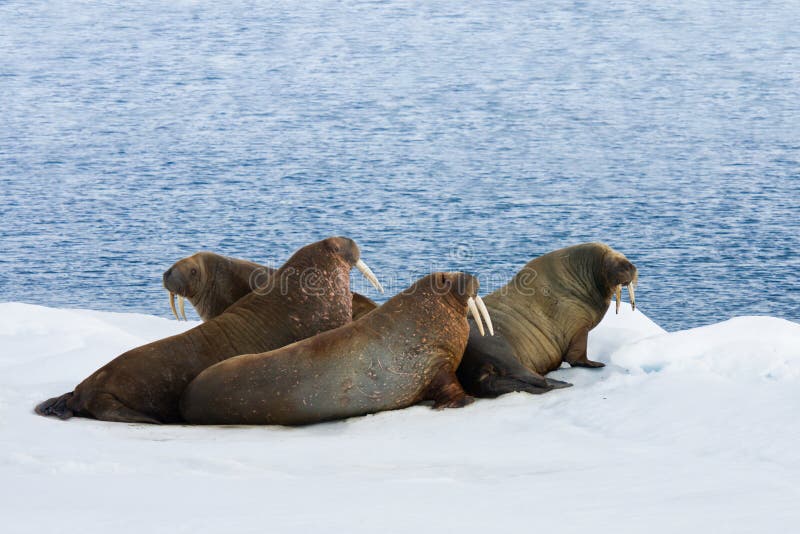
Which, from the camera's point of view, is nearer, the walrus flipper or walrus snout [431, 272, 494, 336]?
the walrus flipper

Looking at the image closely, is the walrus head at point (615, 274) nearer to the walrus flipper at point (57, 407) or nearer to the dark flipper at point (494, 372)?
the dark flipper at point (494, 372)

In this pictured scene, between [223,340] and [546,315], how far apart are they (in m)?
2.28

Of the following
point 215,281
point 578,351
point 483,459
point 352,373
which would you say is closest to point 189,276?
point 215,281

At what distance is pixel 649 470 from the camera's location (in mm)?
5012

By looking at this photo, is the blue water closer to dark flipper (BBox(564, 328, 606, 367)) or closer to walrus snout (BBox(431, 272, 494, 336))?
dark flipper (BBox(564, 328, 606, 367))

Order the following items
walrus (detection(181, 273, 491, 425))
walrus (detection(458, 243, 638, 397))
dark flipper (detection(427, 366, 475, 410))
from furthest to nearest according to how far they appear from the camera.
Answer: walrus (detection(458, 243, 638, 397)) < dark flipper (detection(427, 366, 475, 410)) < walrus (detection(181, 273, 491, 425))

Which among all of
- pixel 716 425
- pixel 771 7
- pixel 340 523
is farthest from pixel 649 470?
pixel 771 7

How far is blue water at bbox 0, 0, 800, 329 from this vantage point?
17734mm

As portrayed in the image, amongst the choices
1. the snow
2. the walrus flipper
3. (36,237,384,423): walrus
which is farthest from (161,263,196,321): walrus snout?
the walrus flipper

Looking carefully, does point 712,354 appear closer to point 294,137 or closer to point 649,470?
point 649,470

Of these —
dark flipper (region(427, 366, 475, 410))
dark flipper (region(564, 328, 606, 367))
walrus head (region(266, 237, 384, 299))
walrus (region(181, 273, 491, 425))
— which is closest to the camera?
walrus (region(181, 273, 491, 425))

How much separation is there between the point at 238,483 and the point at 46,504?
81 centimetres

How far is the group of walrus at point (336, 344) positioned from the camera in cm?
652

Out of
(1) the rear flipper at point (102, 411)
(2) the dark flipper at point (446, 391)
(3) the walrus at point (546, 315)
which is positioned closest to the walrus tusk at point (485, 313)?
(3) the walrus at point (546, 315)
